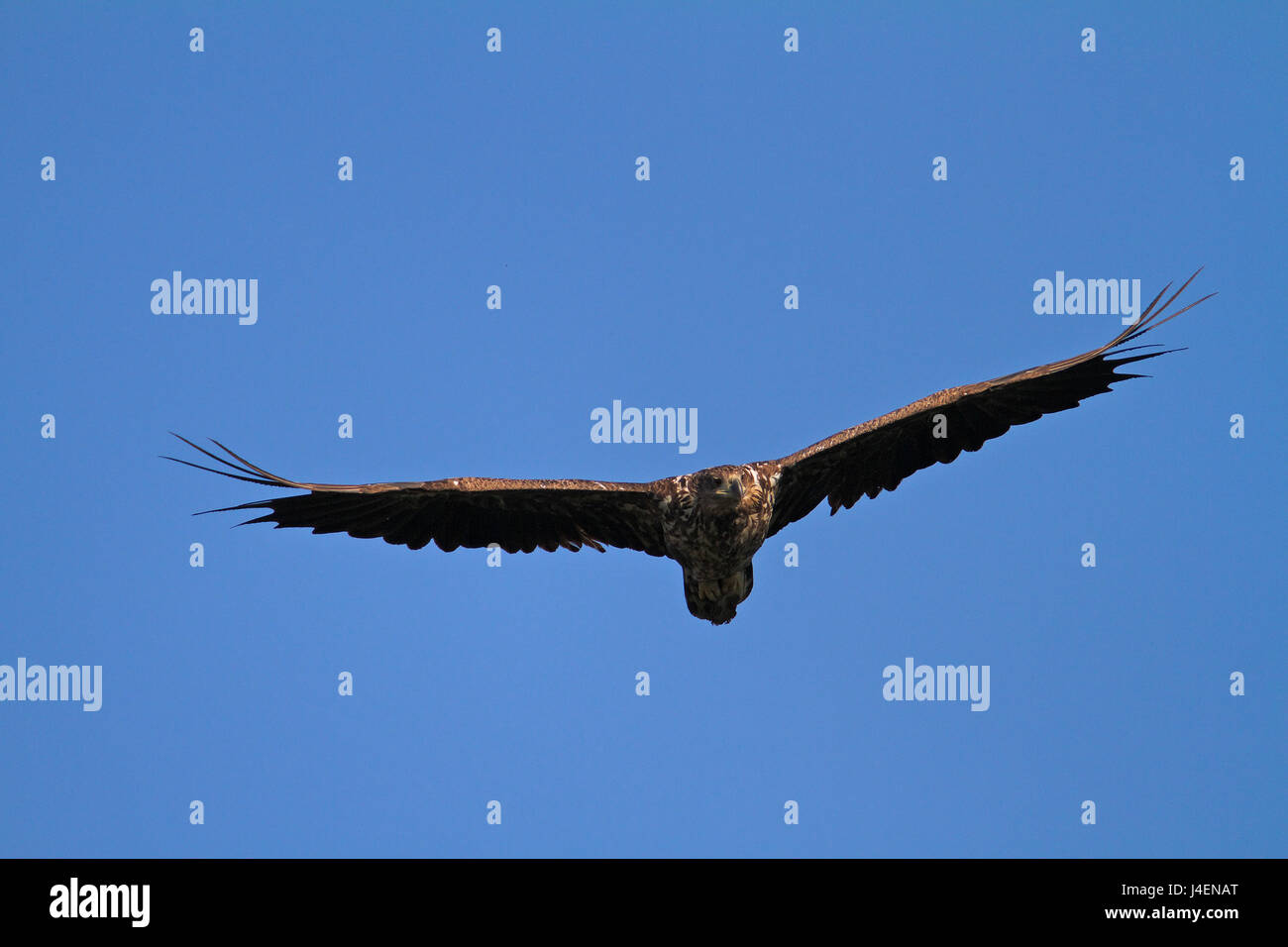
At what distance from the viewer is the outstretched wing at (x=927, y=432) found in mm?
12805

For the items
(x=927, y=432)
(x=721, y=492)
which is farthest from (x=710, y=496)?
(x=927, y=432)

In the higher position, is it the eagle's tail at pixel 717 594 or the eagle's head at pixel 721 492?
the eagle's head at pixel 721 492

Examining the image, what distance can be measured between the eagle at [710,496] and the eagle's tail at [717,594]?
0.04 ft

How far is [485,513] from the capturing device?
45.8ft

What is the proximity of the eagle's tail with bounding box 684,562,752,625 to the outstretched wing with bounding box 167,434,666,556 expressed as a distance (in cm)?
68

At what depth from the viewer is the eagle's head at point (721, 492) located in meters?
12.3

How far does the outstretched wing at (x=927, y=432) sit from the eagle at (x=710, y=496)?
0.04ft

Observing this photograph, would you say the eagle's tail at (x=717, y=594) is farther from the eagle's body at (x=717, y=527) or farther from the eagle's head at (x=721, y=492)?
the eagle's head at (x=721, y=492)

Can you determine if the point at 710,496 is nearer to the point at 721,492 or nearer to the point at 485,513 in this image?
the point at 721,492

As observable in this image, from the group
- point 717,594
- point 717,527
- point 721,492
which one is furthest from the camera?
point 717,594

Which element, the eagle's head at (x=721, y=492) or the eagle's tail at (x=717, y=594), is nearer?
the eagle's head at (x=721, y=492)

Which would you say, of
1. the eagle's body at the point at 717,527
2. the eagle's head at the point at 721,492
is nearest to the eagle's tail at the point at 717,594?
the eagle's body at the point at 717,527

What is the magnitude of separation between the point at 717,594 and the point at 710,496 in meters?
1.25
